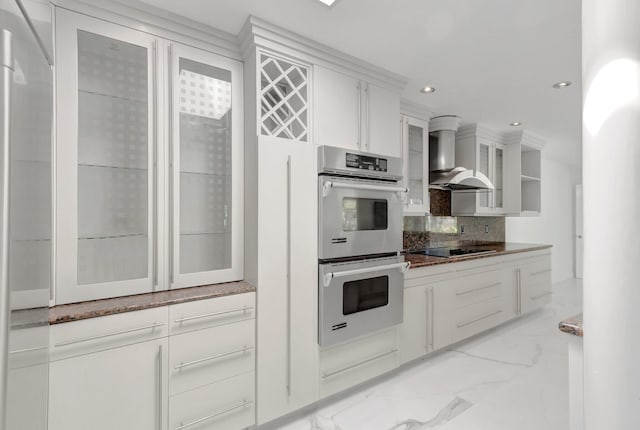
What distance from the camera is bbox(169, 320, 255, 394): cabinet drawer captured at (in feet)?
5.16

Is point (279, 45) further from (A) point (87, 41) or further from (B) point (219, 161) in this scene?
(A) point (87, 41)

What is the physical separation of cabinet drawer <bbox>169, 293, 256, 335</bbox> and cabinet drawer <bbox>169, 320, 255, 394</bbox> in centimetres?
3

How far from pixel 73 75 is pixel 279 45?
42.6 inches

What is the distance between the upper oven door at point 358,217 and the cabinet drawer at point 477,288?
38.7 inches

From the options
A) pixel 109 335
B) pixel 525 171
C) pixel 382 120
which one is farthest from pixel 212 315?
pixel 525 171

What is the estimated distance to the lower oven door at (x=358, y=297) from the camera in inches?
79.6

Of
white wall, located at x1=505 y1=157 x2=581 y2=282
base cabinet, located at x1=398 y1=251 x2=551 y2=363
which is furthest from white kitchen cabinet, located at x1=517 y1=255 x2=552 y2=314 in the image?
white wall, located at x1=505 y1=157 x2=581 y2=282

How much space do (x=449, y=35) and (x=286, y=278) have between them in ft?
5.90

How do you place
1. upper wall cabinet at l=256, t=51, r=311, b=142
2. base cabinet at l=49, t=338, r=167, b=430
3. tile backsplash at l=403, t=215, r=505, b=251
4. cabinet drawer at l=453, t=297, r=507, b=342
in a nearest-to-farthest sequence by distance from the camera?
base cabinet at l=49, t=338, r=167, b=430 < upper wall cabinet at l=256, t=51, r=311, b=142 < cabinet drawer at l=453, t=297, r=507, b=342 < tile backsplash at l=403, t=215, r=505, b=251

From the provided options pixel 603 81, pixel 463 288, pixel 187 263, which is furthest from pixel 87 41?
pixel 463 288

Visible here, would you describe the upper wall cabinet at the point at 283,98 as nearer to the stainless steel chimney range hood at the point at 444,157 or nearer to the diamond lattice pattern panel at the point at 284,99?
the diamond lattice pattern panel at the point at 284,99

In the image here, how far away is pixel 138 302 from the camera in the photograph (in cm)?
153

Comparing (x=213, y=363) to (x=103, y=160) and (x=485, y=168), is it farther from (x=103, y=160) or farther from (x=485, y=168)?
(x=485, y=168)

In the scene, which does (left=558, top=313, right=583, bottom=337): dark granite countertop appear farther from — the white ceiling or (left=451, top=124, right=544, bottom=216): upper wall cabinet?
(left=451, top=124, right=544, bottom=216): upper wall cabinet
